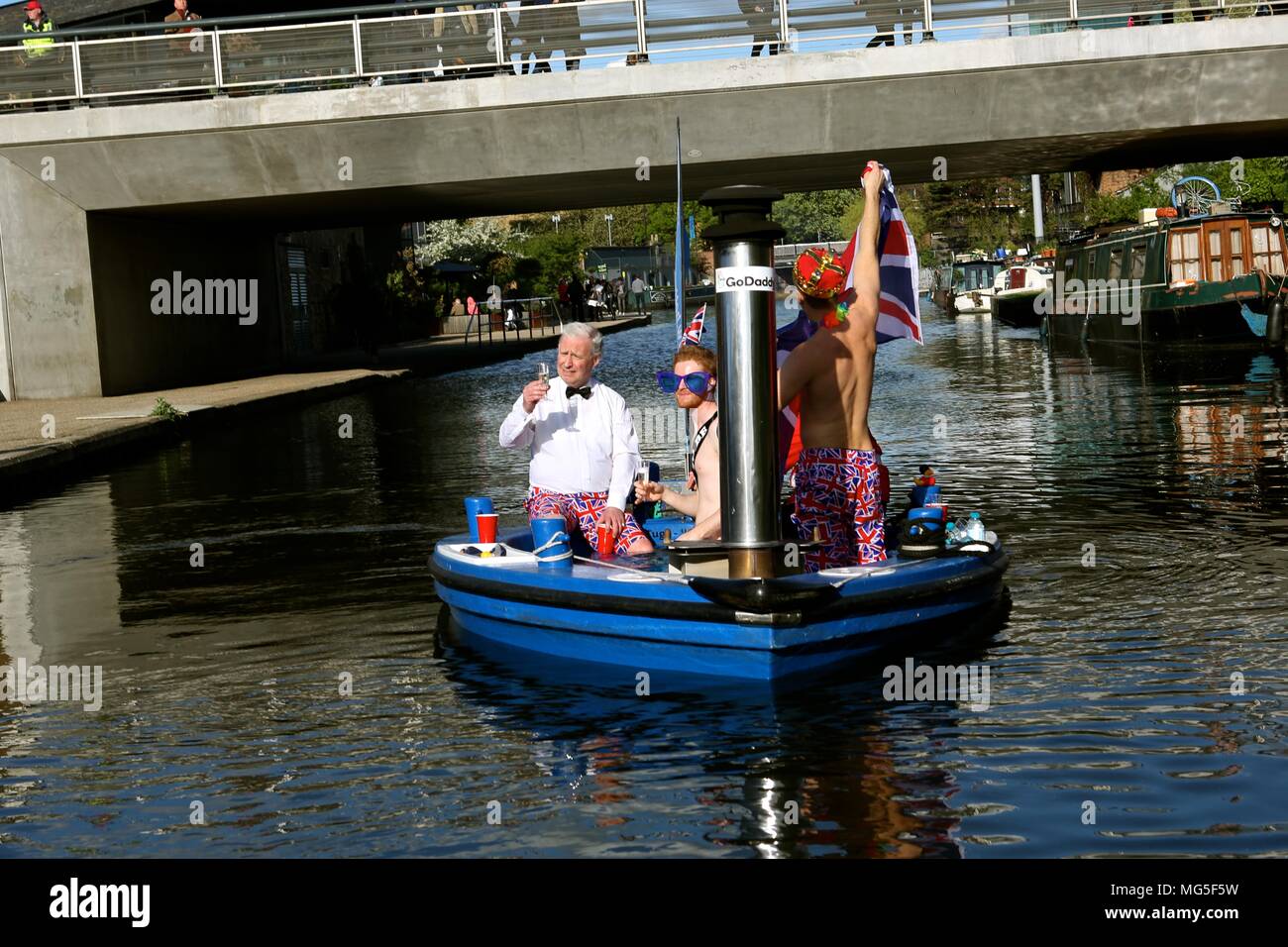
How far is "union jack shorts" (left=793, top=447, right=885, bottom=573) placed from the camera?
866 centimetres

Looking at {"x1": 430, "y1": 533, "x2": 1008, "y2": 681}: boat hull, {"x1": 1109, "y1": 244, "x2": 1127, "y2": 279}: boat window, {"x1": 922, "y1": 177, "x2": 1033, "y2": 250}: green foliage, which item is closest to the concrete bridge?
{"x1": 1109, "y1": 244, "x2": 1127, "y2": 279}: boat window

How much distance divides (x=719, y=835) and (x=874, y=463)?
3.22 metres

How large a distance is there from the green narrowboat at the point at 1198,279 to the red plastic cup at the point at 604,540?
24.6 m

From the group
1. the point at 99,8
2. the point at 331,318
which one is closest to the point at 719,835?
the point at 99,8

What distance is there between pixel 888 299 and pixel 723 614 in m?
2.46

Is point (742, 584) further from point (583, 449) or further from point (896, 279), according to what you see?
point (896, 279)

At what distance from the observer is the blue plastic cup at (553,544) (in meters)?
8.69

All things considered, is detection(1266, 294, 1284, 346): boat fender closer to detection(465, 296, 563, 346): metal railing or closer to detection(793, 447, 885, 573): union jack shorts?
detection(465, 296, 563, 346): metal railing

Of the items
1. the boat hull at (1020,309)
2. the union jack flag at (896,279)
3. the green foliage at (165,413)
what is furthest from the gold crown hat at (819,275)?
the boat hull at (1020,309)

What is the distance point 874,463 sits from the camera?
8750mm

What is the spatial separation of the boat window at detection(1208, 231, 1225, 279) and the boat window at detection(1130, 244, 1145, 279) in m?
1.37

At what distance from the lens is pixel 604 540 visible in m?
9.46

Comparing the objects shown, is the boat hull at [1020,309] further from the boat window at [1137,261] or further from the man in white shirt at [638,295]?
the man in white shirt at [638,295]

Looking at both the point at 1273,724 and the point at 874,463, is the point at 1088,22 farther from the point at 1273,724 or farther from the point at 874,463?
the point at 1273,724
